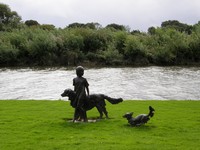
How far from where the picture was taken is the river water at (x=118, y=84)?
37.5m

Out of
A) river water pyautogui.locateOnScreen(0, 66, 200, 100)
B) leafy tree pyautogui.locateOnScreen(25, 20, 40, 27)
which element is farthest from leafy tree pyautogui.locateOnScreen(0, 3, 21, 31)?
river water pyautogui.locateOnScreen(0, 66, 200, 100)

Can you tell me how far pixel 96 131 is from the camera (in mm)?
16531

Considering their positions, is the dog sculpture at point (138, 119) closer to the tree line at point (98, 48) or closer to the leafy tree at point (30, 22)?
the tree line at point (98, 48)

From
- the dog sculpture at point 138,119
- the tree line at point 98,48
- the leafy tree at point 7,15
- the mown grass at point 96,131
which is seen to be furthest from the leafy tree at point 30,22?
the dog sculpture at point 138,119

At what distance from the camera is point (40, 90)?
4159 centimetres

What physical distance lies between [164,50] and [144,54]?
3.71m

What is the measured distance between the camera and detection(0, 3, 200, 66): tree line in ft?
222

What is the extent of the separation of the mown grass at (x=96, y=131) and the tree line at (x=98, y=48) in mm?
45015

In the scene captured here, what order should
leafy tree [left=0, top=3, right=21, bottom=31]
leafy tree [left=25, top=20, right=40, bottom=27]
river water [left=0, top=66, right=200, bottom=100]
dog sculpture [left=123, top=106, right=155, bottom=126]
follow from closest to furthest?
dog sculpture [left=123, top=106, right=155, bottom=126] < river water [left=0, top=66, right=200, bottom=100] < leafy tree [left=0, top=3, right=21, bottom=31] < leafy tree [left=25, top=20, right=40, bottom=27]

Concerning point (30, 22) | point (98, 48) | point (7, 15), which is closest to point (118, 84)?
point (98, 48)

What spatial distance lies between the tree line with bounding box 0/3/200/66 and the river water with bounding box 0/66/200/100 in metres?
8.29

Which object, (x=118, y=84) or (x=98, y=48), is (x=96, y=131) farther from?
(x=98, y=48)

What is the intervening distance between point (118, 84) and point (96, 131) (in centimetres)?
2888

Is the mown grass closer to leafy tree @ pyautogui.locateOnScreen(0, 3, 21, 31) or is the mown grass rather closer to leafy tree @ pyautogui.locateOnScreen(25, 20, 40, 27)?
leafy tree @ pyautogui.locateOnScreen(0, 3, 21, 31)
